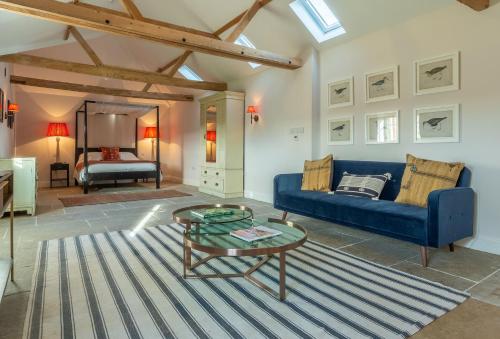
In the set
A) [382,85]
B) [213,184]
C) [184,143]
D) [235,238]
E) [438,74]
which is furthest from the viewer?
[184,143]

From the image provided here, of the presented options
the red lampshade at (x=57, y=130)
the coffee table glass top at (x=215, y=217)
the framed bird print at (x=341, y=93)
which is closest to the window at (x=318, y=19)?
the framed bird print at (x=341, y=93)

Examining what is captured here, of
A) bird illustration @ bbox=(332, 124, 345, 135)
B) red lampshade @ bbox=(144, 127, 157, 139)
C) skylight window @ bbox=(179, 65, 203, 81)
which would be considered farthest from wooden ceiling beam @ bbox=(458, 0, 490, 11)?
red lampshade @ bbox=(144, 127, 157, 139)

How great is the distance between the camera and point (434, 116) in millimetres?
3318

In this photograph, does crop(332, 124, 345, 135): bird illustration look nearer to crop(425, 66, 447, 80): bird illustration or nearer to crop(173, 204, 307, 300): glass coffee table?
crop(425, 66, 447, 80): bird illustration

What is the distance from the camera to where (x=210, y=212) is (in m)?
2.65

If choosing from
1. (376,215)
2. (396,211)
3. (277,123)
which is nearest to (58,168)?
(277,123)

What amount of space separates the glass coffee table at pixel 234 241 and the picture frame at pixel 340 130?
2.14m

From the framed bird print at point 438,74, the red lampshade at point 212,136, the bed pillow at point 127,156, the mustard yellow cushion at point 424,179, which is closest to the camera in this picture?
the mustard yellow cushion at point 424,179

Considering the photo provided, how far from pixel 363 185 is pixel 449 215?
40.1 inches

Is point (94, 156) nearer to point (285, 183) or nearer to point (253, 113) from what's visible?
point (253, 113)

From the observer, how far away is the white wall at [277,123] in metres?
4.77

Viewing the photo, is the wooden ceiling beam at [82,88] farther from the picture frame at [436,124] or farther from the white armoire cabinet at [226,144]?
the picture frame at [436,124]

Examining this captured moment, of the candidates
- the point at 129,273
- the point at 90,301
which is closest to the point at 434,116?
the point at 129,273

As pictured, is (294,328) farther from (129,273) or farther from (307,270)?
(129,273)
